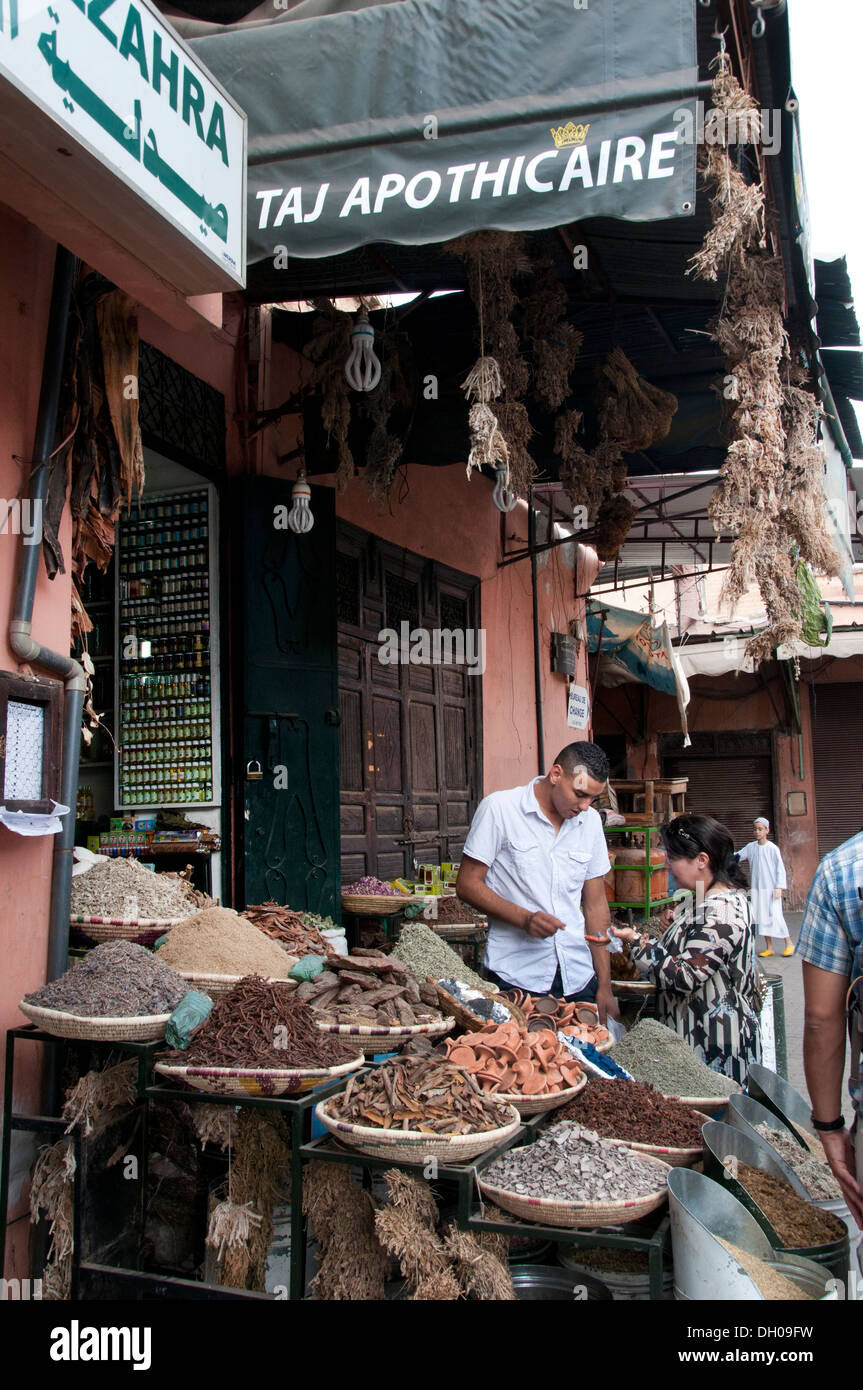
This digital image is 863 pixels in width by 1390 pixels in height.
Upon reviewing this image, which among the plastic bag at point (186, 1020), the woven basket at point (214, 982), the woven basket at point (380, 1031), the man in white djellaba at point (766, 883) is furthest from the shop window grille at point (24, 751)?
the man in white djellaba at point (766, 883)

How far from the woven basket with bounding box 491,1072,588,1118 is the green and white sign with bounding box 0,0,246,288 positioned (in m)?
2.94

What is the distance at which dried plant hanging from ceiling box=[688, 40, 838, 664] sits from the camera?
4066 mm

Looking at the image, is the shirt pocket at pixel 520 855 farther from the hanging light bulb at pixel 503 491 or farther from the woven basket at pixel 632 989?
the hanging light bulb at pixel 503 491

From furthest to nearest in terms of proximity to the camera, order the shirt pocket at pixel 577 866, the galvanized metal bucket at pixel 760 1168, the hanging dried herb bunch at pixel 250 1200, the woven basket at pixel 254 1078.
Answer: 1. the shirt pocket at pixel 577 866
2. the hanging dried herb bunch at pixel 250 1200
3. the woven basket at pixel 254 1078
4. the galvanized metal bucket at pixel 760 1168

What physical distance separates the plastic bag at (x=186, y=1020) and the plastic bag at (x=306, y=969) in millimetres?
552

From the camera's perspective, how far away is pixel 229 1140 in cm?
334

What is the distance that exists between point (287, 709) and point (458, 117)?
11.3 ft

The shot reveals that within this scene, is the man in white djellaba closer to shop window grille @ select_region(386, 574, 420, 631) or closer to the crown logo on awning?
shop window grille @ select_region(386, 574, 420, 631)

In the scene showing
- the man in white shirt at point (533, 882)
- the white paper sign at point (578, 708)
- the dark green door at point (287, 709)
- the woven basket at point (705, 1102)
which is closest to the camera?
the woven basket at point (705, 1102)

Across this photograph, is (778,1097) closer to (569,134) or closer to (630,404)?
(569,134)

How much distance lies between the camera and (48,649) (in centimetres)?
384

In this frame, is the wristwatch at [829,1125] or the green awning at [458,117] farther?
the green awning at [458,117]

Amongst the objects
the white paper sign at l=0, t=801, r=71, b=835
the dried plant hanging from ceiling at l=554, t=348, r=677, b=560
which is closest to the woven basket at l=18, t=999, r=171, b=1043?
the white paper sign at l=0, t=801, r=71, b=835

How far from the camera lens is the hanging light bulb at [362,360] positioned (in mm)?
5652
